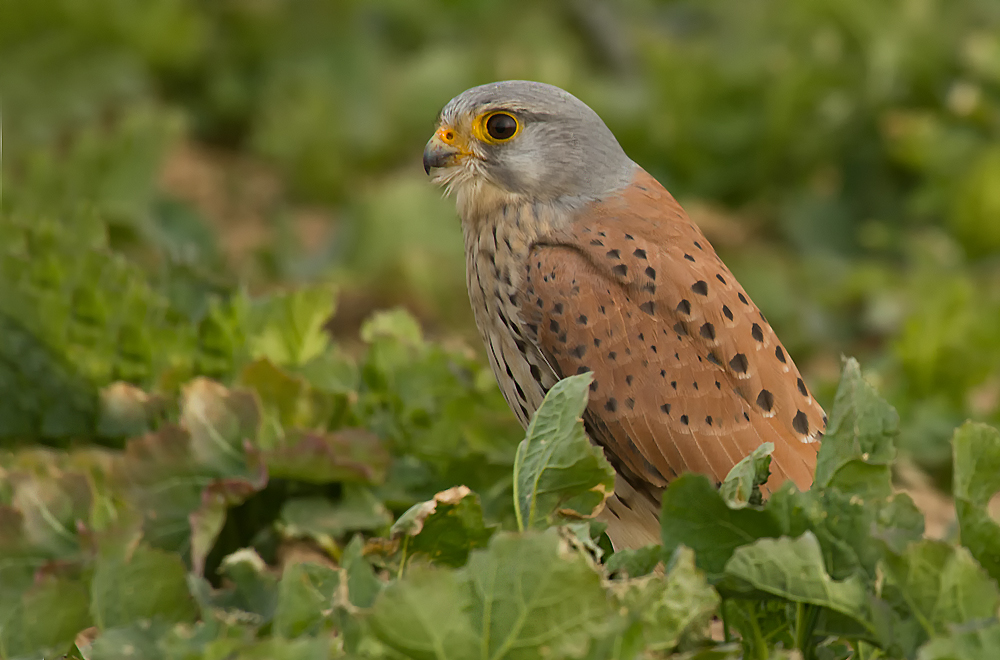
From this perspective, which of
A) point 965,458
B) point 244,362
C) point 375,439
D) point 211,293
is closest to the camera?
point 965,458

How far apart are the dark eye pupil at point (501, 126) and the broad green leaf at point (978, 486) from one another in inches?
58.0

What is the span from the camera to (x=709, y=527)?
7.13 ft

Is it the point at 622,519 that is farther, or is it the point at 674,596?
the point at 622,519

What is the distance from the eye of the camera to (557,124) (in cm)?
319

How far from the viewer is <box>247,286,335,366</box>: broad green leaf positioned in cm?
352

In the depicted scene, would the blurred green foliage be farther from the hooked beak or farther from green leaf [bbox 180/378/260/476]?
the hooked beak

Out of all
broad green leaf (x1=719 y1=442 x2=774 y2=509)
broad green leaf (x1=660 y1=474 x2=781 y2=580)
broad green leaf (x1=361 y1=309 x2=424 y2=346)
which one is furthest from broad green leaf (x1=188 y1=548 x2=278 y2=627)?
broad green leaf (x1=361 y1=309 x2=424 y2=346)

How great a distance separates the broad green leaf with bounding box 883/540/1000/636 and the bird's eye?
5.32ft

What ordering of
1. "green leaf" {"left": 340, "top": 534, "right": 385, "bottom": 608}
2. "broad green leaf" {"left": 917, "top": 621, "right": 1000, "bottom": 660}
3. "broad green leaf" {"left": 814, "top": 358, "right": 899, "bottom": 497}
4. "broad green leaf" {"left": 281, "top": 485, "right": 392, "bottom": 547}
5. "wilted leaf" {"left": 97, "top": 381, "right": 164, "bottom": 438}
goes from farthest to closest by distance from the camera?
"wilted leaf" {"left": 97, "top": 381, "right": 164, "bottom": 438}, "broad green leaf" {"left": 281, "top": 485, "right": 392, "bottom": 547}, "broad green leaf" {"left": 814, "top": 358, "right": 899, "bottom": 497}, "green leaf" {"left": 340, "top": 534, "right": 385, "bottom": 608}, "broad green leaf" {"left": 917, "top": 621, "right": 1000, "bottom": 660}

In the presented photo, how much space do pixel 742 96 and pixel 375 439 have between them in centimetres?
406

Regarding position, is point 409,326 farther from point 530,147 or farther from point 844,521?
point 844,521

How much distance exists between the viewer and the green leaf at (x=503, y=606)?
193 cm

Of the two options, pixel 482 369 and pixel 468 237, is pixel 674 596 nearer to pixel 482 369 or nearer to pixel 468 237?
pixel 468 237

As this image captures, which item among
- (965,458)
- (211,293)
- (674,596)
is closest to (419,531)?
(674,596)
